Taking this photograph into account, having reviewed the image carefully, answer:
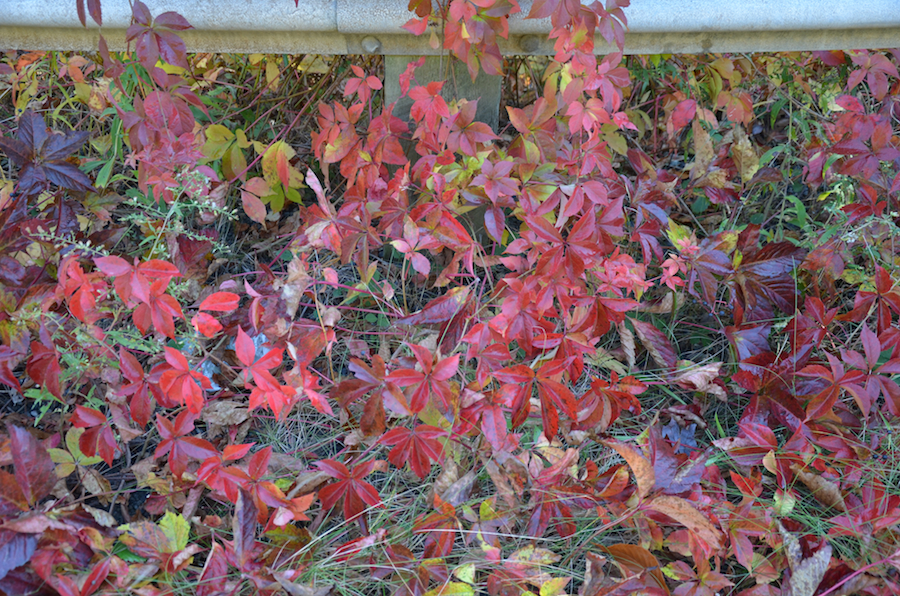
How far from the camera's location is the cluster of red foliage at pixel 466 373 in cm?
101

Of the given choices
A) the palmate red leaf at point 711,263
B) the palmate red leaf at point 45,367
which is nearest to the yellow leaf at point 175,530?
the palmate red leaf at point 45,367

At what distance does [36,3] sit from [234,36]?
38cm

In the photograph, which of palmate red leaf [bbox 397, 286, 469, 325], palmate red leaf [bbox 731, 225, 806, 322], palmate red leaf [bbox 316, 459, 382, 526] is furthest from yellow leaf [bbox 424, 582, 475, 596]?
palmate red leaf [bbox 731, 225, 806, 322]

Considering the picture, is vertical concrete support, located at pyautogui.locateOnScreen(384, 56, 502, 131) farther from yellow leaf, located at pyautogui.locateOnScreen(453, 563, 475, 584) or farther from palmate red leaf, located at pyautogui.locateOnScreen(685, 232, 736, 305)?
yellow leaf, located at pyautogui.locateOnScreen(453, 563, 475, 584)

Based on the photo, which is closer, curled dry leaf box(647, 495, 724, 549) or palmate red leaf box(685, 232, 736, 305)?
curled dry leaf box(647, 495, 724, 549)

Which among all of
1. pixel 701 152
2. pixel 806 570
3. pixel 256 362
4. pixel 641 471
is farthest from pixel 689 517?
pixel 701 152

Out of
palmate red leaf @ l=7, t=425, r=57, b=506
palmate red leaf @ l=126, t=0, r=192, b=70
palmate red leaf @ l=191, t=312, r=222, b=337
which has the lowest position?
palmate red leaf @ l=7, t=425, r=57, b=506

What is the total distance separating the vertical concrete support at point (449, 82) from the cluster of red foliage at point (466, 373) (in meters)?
0.10

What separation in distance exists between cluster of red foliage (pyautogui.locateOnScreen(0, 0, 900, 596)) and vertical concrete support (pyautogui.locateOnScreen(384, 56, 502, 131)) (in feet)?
0.32

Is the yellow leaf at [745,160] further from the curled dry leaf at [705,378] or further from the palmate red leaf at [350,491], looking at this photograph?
the palmate red leaf at [350,491]

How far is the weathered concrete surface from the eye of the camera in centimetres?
127

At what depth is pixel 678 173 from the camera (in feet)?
6.18

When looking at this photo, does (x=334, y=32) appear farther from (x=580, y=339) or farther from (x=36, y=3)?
(x=580, y=339)

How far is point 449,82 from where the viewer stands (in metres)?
1.43
